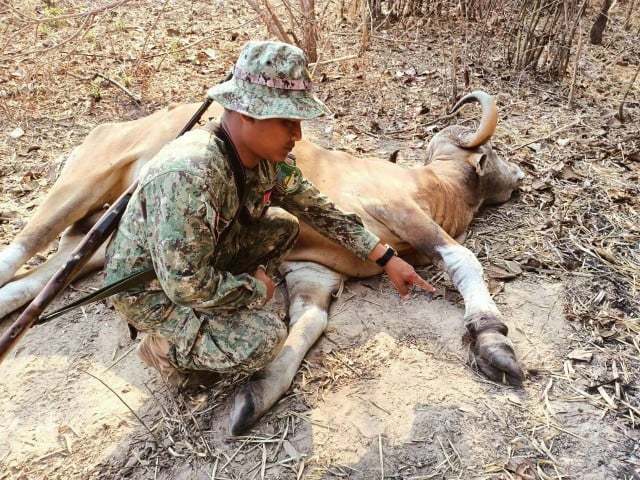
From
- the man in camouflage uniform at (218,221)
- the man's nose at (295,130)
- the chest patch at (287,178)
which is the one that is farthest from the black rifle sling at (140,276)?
the chest patch at (287,178)

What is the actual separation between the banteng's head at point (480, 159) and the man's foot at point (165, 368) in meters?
2.56

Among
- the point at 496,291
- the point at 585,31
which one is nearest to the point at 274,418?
the point at 496,291

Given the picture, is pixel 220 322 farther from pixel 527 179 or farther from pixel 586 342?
pixel 527 179

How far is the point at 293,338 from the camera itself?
341cm

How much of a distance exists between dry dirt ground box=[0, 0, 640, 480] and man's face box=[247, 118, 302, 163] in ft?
4.26

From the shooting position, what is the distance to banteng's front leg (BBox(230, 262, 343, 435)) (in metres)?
2.90

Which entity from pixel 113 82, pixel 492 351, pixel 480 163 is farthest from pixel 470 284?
pixel 113 82

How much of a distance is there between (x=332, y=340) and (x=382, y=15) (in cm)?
566

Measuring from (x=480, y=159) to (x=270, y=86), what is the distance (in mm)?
2596

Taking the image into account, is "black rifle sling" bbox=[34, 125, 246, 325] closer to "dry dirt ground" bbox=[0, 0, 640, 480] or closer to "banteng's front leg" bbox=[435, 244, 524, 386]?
"dry dirt ground" bbox=[0, 0, 640, 480]

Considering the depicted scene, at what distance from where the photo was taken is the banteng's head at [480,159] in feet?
14.9

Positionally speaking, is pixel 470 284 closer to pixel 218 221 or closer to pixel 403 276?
pixel 403 276

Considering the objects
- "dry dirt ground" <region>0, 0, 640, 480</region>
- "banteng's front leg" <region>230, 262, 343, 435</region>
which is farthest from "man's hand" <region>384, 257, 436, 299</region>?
"banteng's front leg" <region>230, 262, 343, 435</region>

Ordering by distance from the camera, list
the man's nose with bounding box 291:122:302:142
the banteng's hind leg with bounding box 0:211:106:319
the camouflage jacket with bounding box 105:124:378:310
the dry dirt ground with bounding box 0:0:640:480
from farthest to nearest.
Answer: the banteng's hind leg with bounding box 0:211:106:319 < the dry dirt ground with bounding box 0:0:640:480 < the man's nose with bounding box 291:122:302:142 < the camouflage jacket with bounding box 105:124:378:310
